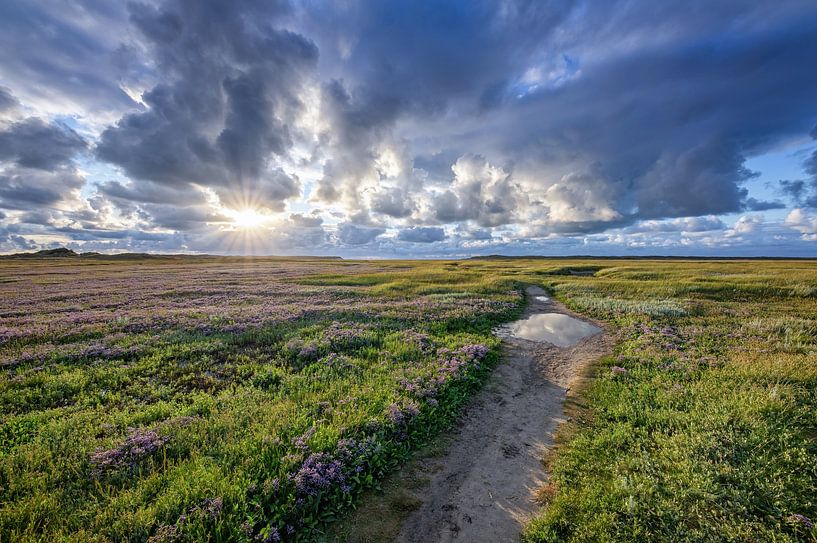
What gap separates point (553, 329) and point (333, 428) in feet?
57.4

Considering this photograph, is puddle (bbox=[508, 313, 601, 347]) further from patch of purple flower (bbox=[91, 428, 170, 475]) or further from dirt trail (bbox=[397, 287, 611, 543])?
patch of purple flower (bbox=[91, 428, 170, 475])

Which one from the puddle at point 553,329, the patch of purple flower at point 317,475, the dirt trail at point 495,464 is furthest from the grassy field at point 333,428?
the puddle at point 553,329

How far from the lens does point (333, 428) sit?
8.16 metres

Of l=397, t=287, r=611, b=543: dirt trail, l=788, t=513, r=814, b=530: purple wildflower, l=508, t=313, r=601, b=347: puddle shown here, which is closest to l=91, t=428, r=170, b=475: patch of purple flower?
l=397, t=287, r=611, b=543: dirt trail

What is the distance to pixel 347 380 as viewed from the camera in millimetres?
11398

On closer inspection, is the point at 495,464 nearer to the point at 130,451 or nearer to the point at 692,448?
the point at 692,448

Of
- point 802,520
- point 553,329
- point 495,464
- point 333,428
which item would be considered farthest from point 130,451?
point 553,329

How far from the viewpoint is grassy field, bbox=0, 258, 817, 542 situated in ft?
18.8

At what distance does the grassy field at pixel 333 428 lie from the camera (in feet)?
18.8

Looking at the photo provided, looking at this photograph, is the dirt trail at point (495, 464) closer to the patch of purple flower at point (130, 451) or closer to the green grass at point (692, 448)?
the green grass at point (692, 448)

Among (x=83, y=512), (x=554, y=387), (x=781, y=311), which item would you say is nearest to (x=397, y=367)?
(x=554, y=387)

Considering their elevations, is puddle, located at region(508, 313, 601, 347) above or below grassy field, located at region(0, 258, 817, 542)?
below

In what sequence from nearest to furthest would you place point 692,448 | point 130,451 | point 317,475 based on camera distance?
point 317,475
point 130,451
point 692,448

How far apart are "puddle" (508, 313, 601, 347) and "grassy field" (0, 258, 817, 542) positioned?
258cm
